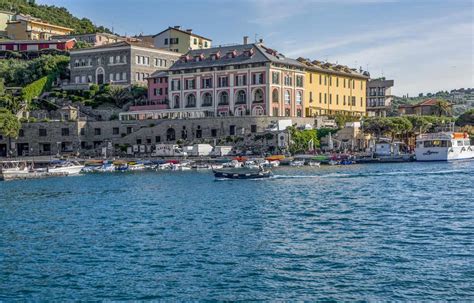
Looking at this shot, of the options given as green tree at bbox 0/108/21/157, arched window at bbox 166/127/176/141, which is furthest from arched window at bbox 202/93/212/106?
green tree at bbox 0/108/21/157

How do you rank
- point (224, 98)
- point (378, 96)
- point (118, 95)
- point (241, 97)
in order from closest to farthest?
point (241, 97) < point (224, 98) < point (118, 95) < point (378, 96)

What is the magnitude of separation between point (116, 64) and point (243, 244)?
240 feet

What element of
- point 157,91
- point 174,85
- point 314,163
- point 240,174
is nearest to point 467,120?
point 314,163

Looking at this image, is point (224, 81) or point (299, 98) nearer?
point (224, 81)

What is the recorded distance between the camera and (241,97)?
87000mm

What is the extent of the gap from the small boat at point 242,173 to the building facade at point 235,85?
25124mm

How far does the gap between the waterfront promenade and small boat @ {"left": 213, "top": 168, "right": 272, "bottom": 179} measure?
851cm

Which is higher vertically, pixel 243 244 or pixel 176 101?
pixel 176 101

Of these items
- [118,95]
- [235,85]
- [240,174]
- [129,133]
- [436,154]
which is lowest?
[240,174]

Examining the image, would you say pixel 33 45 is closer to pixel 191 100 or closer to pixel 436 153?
pixel 191 100

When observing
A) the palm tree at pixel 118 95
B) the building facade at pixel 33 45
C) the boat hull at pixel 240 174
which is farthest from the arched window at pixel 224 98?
the building facade at pixel 33 45

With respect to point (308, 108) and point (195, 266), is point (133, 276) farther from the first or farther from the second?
point (308, 108)

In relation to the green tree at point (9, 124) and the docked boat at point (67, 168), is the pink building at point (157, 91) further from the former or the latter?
the docked boat at point (67, 168)

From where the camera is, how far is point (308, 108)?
91.3 metres
